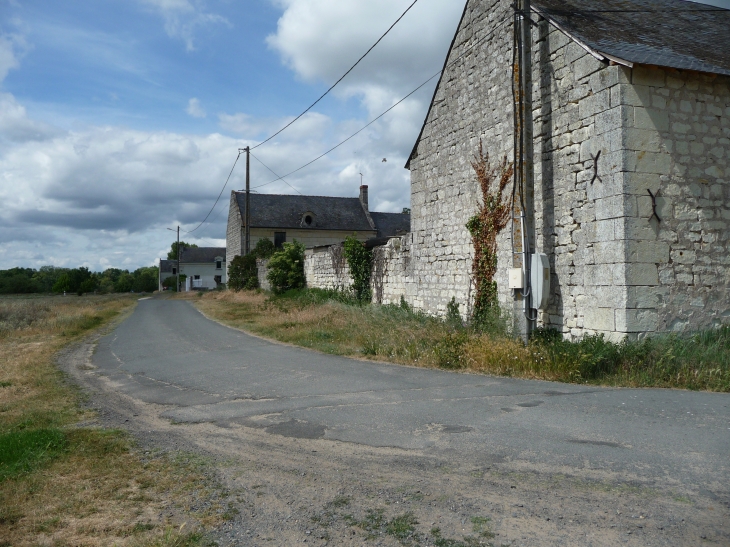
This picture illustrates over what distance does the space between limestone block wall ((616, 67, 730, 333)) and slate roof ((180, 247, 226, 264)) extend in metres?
73.7

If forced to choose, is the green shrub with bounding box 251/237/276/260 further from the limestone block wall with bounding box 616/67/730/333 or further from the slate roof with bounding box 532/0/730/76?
the limestone block wall with bounding box 616/67/730/333

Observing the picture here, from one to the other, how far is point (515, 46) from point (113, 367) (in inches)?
371

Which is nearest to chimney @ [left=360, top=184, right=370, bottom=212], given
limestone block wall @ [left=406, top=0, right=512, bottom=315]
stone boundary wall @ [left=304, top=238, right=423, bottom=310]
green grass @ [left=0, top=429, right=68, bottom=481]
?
stone boundary wall @ [left=304, top=238, right=423, bottom=310]

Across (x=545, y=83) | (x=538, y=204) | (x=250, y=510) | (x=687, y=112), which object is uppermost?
(x=545, y=83)

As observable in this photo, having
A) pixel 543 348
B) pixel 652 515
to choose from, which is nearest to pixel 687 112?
pixel 543 348

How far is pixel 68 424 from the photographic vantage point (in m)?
6.26

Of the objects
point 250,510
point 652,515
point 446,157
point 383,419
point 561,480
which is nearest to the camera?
point 652,515

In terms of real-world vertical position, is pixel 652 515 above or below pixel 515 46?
below

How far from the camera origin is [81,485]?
436 centimetres

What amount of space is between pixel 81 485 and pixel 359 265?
15319 millimetres

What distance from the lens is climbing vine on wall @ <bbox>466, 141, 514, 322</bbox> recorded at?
12.0 meters

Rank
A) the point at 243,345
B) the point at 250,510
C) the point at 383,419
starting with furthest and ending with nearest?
1. the point at 243,345
2. the point at 383,419
3. the point at 250,510

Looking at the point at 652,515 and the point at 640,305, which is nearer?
the point at 652,515

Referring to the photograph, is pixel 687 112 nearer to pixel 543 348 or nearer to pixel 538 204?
pixel 538 204
